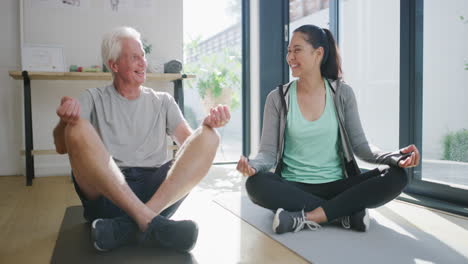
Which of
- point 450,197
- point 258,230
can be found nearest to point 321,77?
point 258,230

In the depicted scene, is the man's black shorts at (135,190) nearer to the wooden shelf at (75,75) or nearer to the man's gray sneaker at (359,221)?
the man's gray sneaker at (359,221)

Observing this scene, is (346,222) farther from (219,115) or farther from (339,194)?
(219,115)

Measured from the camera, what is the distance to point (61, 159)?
3809mm

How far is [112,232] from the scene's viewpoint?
1.49 m

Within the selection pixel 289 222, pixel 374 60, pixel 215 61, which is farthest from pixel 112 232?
pixel 215 61

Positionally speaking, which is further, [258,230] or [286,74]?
[286,74]

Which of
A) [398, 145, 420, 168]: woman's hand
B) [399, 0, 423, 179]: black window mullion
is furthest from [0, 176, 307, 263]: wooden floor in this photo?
[399, 0, 423, 179]: black window mullion

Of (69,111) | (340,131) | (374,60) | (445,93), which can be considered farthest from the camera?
(374,60)

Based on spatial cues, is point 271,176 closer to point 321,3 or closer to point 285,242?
point 285,242

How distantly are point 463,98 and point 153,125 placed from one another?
5.57 feet

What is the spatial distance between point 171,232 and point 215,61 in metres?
2.97

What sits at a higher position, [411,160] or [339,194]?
[411,160]

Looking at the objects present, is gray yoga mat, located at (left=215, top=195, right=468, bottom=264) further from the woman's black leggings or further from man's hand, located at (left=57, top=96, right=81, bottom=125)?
man's hand, located at (left=57, top=96, right=81, bottom=125)

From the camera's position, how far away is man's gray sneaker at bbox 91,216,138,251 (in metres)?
1.46
